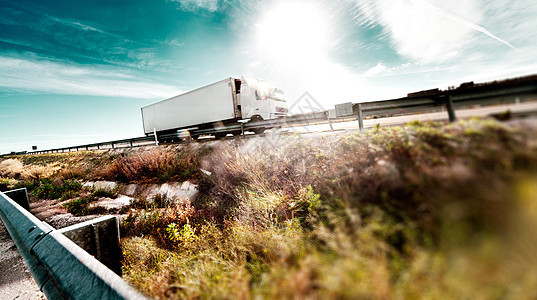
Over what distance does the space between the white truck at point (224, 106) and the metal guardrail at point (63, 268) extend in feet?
28.8

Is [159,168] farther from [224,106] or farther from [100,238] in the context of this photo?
[224,106]

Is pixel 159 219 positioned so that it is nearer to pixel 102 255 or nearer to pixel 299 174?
pixel 102 255

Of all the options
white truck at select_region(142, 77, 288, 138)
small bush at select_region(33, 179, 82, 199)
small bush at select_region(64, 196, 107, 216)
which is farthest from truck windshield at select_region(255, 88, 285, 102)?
small bush at select_region(33, 179, 82, 199)

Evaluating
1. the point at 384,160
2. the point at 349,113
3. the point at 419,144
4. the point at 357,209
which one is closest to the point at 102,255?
the point at 357,209

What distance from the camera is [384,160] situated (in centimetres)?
175

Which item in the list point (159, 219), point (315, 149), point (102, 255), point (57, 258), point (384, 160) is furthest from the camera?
point (315, 149)

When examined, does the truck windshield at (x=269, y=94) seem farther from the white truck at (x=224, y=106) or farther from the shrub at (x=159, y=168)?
the shrub at (x=159, y=168)

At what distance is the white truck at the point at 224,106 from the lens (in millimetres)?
11047

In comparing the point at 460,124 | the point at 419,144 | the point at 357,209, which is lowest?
the point at 357,209

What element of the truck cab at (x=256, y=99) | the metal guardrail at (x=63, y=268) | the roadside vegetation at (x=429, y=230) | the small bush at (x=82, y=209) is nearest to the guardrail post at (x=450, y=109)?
the roadside vegetation at (x=429, y=230)

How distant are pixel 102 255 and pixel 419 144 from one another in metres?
4.52

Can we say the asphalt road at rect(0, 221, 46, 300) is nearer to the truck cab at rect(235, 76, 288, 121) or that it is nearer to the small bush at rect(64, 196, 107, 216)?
the small bush at rect(64, 196, 107, 216)

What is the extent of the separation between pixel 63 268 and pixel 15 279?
1.45 m

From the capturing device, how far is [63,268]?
71.5 inches
